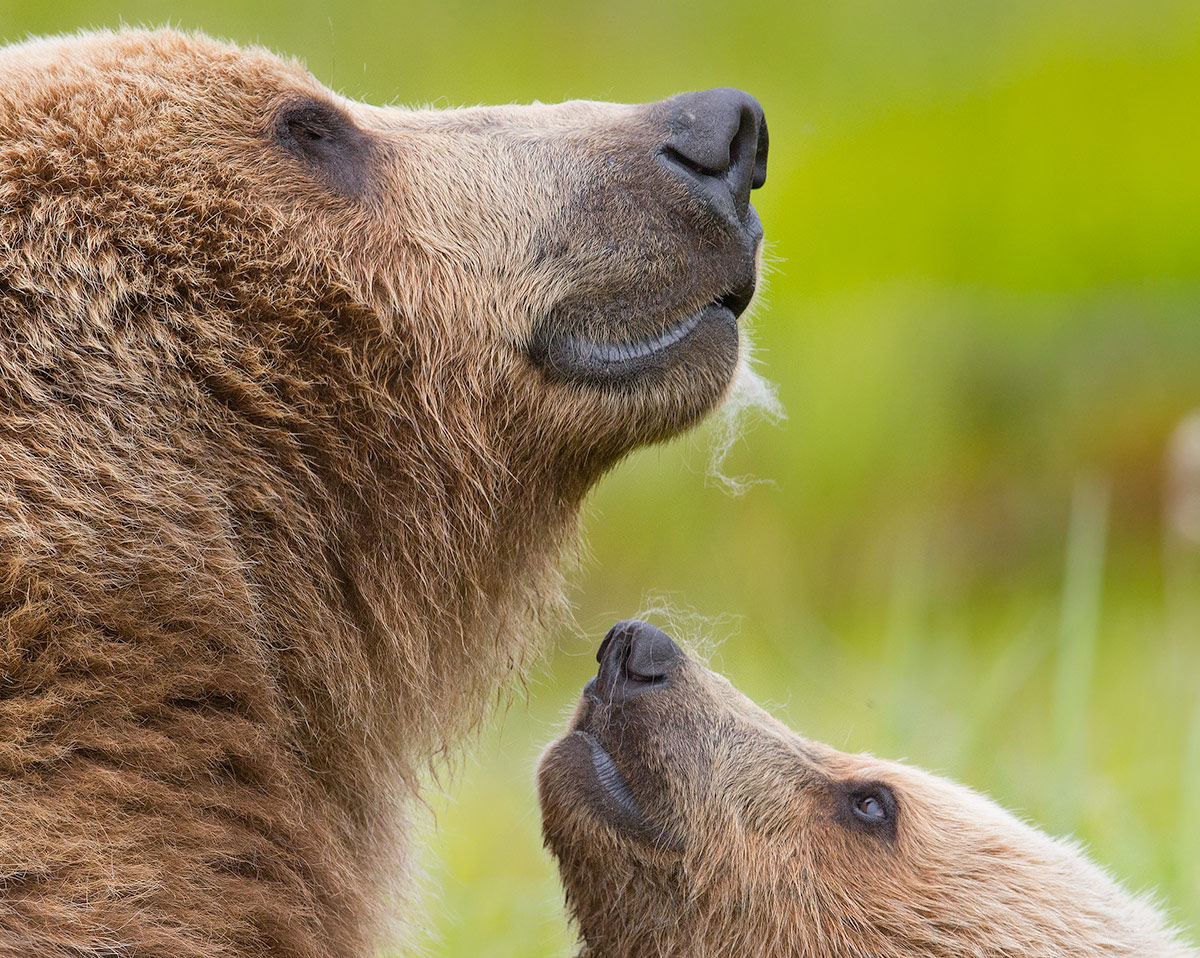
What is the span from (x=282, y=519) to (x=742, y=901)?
1.08 meters

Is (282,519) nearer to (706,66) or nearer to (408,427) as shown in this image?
(408,427)

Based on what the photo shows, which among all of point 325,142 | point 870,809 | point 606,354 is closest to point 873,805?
point 870,809

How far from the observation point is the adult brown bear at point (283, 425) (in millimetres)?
2244

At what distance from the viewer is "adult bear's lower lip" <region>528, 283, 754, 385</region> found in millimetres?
2650

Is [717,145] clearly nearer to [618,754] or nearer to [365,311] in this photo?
[365,311]

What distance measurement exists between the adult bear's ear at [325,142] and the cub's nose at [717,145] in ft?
1.78

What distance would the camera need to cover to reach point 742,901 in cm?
276

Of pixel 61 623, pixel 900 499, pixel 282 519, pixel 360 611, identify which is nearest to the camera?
pixel 61 623

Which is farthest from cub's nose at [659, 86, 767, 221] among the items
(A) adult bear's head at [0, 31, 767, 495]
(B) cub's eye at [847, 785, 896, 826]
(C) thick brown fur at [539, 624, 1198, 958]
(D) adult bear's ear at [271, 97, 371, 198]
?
(B) cub's eye at [847, 785, 896, 826]

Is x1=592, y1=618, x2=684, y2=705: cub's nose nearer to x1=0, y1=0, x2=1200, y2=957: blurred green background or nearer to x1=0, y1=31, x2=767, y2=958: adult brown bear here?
x1=0, y1=31, x2=767, y2=958: adult brown bear

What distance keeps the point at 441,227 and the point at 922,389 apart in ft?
19.1

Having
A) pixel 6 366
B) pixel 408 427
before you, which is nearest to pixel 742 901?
pixel 408 427

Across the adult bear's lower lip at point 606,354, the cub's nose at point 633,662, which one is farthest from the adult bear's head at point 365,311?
the cub's nose at point 633,662

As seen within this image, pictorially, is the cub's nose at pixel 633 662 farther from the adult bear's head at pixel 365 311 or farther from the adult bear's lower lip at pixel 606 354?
the adult bear's lower lip at pixel 606 354
